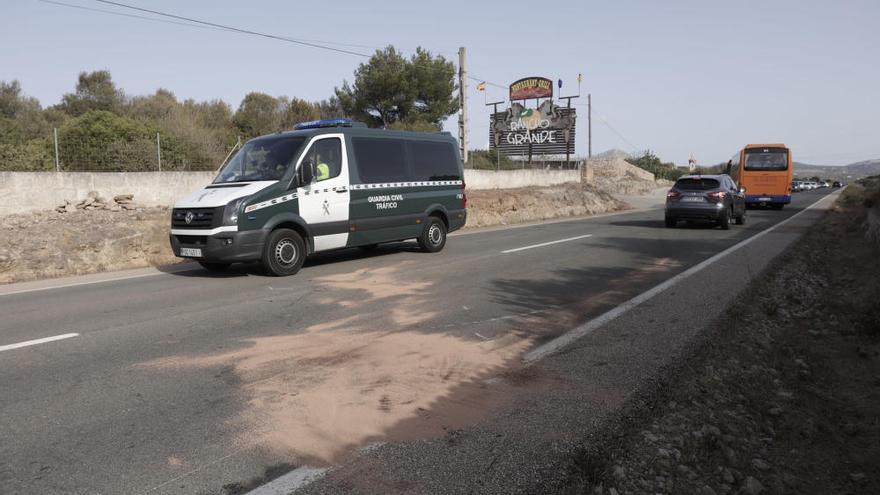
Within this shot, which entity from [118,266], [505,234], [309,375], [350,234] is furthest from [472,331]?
[505,234]

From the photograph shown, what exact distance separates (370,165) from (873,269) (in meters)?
8.70

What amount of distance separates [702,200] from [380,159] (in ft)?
34.8

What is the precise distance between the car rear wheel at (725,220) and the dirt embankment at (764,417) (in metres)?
10.3

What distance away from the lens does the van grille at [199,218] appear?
9172 millimetres

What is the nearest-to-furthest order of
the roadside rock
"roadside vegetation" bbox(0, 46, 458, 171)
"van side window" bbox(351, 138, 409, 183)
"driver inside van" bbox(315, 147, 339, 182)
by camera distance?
the roadside rock
"driver inside van" bbox(315, 147, 339, 182)
"van side window" bbox(351, 138, 409, 183)
"roadside vegetation" bbox(0, 46, 458, 171)

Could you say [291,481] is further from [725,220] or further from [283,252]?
[725,220]

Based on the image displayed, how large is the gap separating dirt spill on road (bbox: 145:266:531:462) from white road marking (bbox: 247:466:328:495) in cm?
14

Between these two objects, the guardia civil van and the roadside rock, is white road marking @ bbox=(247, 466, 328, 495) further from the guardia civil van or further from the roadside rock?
the guardia civil van

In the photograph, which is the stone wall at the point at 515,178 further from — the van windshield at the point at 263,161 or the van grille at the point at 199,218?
the van grille at the point at 199,218

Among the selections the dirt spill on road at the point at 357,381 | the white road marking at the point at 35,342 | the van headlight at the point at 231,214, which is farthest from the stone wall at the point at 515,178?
the white road marking at the point at 35,342

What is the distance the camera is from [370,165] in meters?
11.2

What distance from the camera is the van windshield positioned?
9898 millimetres

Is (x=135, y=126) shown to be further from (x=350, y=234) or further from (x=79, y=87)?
(x=79, y=87)

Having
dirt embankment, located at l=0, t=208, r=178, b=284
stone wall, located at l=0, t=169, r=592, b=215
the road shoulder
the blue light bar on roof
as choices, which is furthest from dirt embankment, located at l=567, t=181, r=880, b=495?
stone wall, located at l=0, t=169, r=592, b=215
